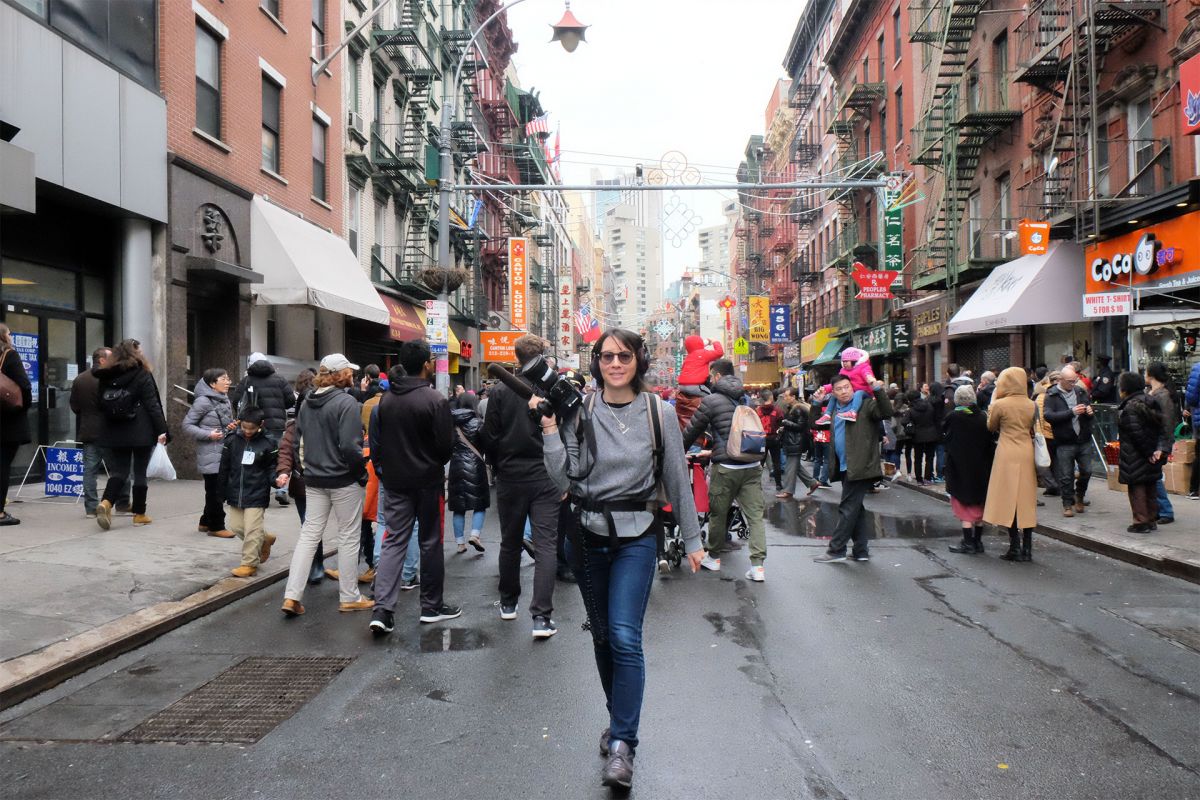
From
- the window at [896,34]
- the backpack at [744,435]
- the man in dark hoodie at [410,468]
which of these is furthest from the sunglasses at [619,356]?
the window at [896,34]

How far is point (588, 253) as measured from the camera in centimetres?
10775

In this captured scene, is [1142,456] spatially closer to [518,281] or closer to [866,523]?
[866,523]

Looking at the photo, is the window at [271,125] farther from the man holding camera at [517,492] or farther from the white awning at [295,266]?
the man holding camera at [517,492]

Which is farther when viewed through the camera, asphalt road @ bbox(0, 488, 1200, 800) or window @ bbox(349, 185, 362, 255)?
window @ bbox(349, 185, 362, 255)

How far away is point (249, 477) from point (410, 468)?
6.36 feet

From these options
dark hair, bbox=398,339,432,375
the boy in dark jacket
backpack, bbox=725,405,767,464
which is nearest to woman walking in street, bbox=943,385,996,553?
backpack, bbox=725,405,767,464

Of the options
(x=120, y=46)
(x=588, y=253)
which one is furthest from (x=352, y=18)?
(x=588, y=253)

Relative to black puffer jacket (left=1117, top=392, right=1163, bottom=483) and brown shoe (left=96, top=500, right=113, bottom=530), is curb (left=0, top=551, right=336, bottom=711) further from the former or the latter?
black puffer jacket (left=1117, top=392, right=1163, bottom=483)

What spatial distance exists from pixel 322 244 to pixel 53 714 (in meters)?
15.5

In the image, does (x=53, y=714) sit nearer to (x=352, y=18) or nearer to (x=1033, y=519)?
(x=1033, y=519)

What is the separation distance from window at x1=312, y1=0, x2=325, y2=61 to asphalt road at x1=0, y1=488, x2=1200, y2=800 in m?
16.0

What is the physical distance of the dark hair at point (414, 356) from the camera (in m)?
6.10

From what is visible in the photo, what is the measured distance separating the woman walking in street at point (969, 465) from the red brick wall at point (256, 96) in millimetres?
12088

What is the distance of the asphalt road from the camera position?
3.76 metres
